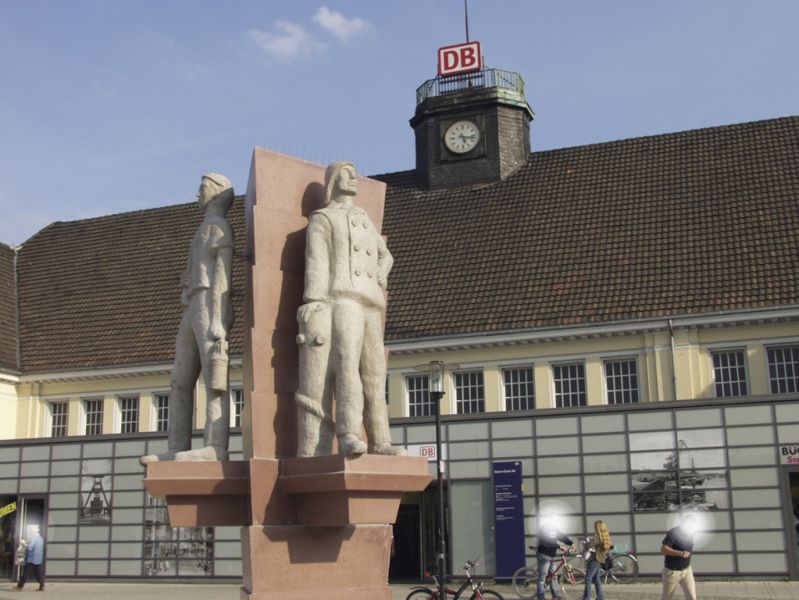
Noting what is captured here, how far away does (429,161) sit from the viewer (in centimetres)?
3803

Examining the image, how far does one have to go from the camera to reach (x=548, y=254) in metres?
32.4

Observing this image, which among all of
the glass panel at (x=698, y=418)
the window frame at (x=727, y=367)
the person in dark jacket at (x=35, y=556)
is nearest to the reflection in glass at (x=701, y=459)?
the glass panel at (x=698, y=418)

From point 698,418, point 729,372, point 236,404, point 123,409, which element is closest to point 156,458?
point 698,418

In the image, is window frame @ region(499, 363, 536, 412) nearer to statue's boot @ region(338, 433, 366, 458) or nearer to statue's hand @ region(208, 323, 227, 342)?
statue's hand @ region(208, 323, 227, 342)

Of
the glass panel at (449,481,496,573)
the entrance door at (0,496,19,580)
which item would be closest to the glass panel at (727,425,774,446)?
the glass panel at (449,481,496,573)

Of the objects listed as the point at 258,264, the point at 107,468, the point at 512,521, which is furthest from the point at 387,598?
the point at 107,468

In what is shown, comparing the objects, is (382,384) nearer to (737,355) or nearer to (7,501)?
(737,355)

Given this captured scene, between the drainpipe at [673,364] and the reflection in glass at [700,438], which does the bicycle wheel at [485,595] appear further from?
the drainpipe at [673,364]

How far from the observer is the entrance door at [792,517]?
24766 mm

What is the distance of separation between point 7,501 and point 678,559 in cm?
2433

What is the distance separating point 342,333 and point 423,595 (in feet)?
35.2

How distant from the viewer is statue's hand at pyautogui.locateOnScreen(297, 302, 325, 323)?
988cm

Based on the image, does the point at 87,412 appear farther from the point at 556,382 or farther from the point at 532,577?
the point at 532,577

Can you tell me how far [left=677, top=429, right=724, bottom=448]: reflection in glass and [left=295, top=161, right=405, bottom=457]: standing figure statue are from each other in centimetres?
1757
